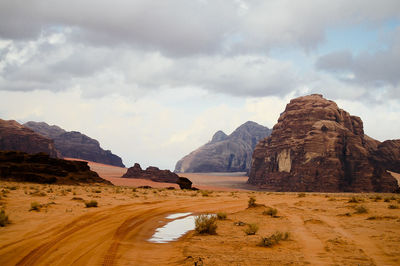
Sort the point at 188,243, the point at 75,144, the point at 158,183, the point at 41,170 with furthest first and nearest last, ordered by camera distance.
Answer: the point at 75,144 → the point at 158,183 → the point at 41,170 → the point at 188,243

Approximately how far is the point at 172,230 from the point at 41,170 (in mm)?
43790

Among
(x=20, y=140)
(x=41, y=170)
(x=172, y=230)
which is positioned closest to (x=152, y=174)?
(x=20, y=140)

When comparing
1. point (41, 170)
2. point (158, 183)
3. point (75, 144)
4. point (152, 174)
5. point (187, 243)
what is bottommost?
point (158, 183)

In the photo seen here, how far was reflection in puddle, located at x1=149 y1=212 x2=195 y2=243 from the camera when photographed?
9.73m

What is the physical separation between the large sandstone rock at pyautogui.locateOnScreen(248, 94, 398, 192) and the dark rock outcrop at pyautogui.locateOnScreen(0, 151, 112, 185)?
59.6 meters

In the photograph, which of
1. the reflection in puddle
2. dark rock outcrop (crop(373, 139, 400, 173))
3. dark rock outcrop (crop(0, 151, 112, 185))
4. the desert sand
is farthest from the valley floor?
dark rock outcrop (crop(373, 139, 400, 173))

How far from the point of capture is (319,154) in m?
89.1

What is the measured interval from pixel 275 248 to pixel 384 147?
4628 inches

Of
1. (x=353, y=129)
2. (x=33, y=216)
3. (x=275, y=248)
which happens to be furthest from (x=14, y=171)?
(x=353, y=129)

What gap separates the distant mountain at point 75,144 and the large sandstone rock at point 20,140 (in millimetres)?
45936

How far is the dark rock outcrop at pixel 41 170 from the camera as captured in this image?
45250 mm

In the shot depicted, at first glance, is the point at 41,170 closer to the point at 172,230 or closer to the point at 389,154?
the point at 172,230

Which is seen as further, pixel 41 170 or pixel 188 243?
pixel 41 170

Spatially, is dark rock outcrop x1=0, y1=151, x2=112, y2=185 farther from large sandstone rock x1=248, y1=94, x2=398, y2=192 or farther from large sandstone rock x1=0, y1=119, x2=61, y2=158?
large sandstone rock x1=248, y1=94, x2=398, y2=192
